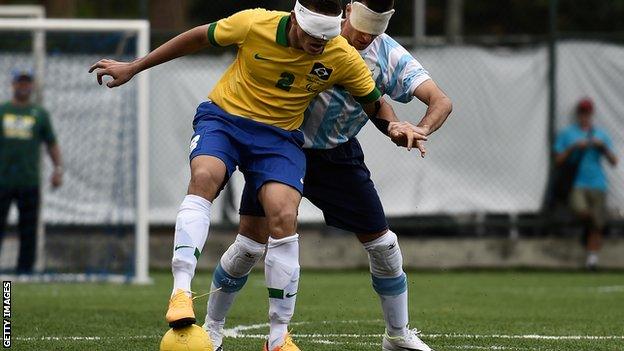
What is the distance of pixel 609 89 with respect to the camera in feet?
47.5

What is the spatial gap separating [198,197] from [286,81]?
79 centimetres

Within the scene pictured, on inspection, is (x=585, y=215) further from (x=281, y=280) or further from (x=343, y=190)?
(x=281, y=280)

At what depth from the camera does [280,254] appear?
589 centimetres

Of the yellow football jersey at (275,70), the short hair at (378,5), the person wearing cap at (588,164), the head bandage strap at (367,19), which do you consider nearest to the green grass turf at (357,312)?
the person wearing cap at (588,164)

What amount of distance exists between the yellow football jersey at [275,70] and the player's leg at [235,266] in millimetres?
561

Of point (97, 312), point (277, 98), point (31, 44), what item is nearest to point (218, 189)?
point (277, 98)

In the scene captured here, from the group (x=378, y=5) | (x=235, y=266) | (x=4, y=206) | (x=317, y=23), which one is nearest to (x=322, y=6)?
(x=317, y=23)

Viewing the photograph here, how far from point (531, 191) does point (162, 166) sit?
4306 millimetres

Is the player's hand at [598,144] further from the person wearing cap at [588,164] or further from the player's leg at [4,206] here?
the player's leg at [4,206]

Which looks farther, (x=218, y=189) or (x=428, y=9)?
(x=428, y=9)

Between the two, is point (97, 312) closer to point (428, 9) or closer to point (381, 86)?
point (381, 86)

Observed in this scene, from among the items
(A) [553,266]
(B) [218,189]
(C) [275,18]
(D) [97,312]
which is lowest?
(A) [553,266]

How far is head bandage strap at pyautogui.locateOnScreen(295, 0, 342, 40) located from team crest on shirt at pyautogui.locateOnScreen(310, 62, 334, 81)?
0.68 ft

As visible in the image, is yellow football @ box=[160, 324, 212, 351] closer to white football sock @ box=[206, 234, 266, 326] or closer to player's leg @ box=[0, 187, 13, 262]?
white football sock @ box=[206, 234, 266, 326]
